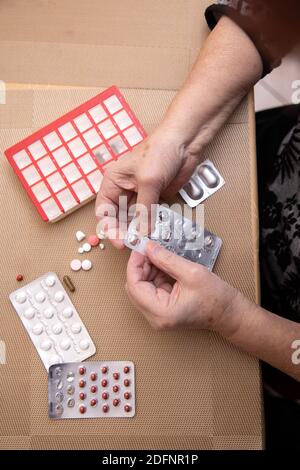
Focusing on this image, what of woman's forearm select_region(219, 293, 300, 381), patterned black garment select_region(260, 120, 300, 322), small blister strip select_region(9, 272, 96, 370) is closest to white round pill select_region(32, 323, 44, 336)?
small blister strip select_region(9, 272, 96, 370)

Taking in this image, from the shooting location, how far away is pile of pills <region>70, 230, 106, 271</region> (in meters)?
0.73

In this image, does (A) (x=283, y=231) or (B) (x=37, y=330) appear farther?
(A) (x=283, y=231)

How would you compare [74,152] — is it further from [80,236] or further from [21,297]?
[21,297]

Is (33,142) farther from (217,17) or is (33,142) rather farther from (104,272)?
(217,17)

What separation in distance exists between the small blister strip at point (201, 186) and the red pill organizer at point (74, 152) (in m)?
0.11

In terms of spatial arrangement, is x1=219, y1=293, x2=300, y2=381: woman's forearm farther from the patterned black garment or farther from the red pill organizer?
the red pill organizer

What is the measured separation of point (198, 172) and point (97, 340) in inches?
12.0

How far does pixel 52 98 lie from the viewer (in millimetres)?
782

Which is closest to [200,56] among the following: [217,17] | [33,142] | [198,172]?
[217,17]

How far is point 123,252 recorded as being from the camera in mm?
741

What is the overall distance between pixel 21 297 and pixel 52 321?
59 mm

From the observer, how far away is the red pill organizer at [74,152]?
74cm

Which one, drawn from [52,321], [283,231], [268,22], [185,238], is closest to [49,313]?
[52,321]

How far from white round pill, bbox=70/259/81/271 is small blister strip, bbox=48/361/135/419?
142mm
